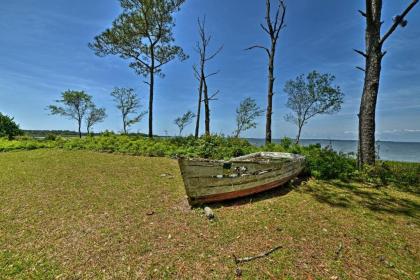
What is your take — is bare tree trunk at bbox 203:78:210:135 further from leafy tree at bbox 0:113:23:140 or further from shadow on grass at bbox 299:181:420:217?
leafy tree at bbox 0:113:23:140

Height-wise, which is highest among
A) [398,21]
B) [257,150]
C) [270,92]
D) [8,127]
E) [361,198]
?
[398,21]

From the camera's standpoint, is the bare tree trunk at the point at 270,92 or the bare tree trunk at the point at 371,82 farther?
the bare tree trunk at the point at 270,92

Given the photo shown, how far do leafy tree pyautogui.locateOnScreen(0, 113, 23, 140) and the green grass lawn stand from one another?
2141 centimetres

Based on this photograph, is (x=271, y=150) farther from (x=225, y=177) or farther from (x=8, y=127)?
(x=8, y=127)

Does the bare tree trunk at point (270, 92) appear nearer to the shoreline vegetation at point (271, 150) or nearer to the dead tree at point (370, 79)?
the shoreline vegetation at point (271, 150)

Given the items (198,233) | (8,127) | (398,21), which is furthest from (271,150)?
(8,127)

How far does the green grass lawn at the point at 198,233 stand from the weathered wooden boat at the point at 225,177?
0.96 ft

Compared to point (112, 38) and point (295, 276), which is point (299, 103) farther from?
point (295, 276)

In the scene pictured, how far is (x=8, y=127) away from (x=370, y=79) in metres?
29.9

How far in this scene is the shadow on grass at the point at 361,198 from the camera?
5055 millimetres

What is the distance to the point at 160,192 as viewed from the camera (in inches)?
239

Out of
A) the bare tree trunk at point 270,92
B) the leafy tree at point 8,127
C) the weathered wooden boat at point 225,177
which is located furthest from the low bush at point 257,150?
the leafy tree at point 8,127

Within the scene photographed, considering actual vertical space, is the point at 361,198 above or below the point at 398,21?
below

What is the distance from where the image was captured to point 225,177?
198 inches
